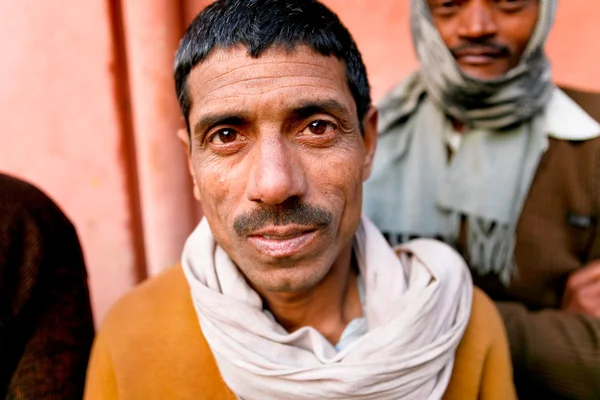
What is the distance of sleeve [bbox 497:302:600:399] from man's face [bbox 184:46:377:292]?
75 centimetres

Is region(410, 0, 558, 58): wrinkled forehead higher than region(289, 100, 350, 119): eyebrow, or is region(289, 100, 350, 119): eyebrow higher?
region(410, 0, 558, 58): wrinkled forehead

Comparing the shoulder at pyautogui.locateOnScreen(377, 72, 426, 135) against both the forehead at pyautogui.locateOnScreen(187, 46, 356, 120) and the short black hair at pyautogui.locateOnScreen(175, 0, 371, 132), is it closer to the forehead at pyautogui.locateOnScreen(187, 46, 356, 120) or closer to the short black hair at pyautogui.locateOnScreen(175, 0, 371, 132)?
the short black hair at pyautogui.locateOnScreen(175, 0, 371, 132)

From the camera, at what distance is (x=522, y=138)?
5.51 ft

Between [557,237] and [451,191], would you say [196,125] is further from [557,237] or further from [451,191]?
[557,237]

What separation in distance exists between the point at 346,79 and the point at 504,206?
871 mm

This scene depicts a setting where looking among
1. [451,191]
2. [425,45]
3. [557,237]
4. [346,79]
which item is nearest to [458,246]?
[451,191]

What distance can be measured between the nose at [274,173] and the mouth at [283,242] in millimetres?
82

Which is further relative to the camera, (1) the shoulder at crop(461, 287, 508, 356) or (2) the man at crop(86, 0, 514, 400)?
(1) the shoulder at crop(461, 287, 508, 356)

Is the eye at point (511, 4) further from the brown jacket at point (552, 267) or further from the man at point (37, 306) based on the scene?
the man at point (37, 306)

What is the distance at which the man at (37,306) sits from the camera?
4.06ft

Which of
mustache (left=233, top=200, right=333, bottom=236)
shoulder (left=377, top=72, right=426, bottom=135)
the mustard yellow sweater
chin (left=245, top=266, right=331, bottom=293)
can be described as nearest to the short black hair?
mustache (left=233, top=200, right=333, bottom=236)

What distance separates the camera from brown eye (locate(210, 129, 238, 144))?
1.03 meters

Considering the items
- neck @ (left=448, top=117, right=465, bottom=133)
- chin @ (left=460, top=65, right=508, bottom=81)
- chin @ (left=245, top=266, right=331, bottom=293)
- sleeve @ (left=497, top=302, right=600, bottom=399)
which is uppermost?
chin @ (left=460, top=65, right=508, bottom=81)

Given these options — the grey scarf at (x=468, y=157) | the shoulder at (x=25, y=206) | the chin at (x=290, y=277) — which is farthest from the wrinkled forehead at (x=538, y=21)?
the shoulder at (x=25, y=206)
